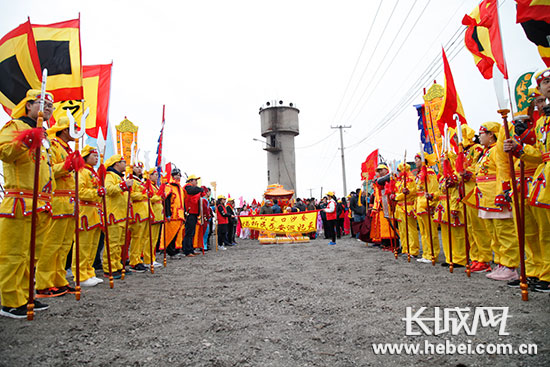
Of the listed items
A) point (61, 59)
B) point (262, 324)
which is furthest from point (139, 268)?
point (262, 324)

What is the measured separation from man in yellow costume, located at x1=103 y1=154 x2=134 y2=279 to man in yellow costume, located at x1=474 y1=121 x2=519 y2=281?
5.49 metres

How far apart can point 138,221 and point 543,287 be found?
6.32 meters

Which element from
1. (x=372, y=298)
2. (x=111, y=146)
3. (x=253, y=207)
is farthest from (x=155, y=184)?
(x=253, y=207)

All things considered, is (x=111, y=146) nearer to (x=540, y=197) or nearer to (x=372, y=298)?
(x=372, y=298)

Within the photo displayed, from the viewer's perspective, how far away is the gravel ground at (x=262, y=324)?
2.32 metres

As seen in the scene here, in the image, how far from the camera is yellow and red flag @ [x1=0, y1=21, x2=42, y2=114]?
12.3 feet

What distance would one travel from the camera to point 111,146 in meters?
7.21

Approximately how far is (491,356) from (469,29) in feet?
13.0

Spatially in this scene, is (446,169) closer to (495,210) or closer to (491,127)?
(491,127)

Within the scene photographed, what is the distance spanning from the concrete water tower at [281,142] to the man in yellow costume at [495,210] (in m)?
27.5

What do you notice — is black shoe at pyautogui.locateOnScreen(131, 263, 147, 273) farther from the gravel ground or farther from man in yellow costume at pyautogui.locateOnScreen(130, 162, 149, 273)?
the gravel ground

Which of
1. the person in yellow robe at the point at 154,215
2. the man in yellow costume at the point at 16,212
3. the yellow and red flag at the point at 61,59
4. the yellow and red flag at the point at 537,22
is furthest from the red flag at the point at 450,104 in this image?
the person in yellow robe at the point at 154,215

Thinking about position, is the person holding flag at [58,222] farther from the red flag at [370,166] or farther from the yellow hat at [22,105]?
the red flag at [370,166]

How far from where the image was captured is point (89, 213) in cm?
491
